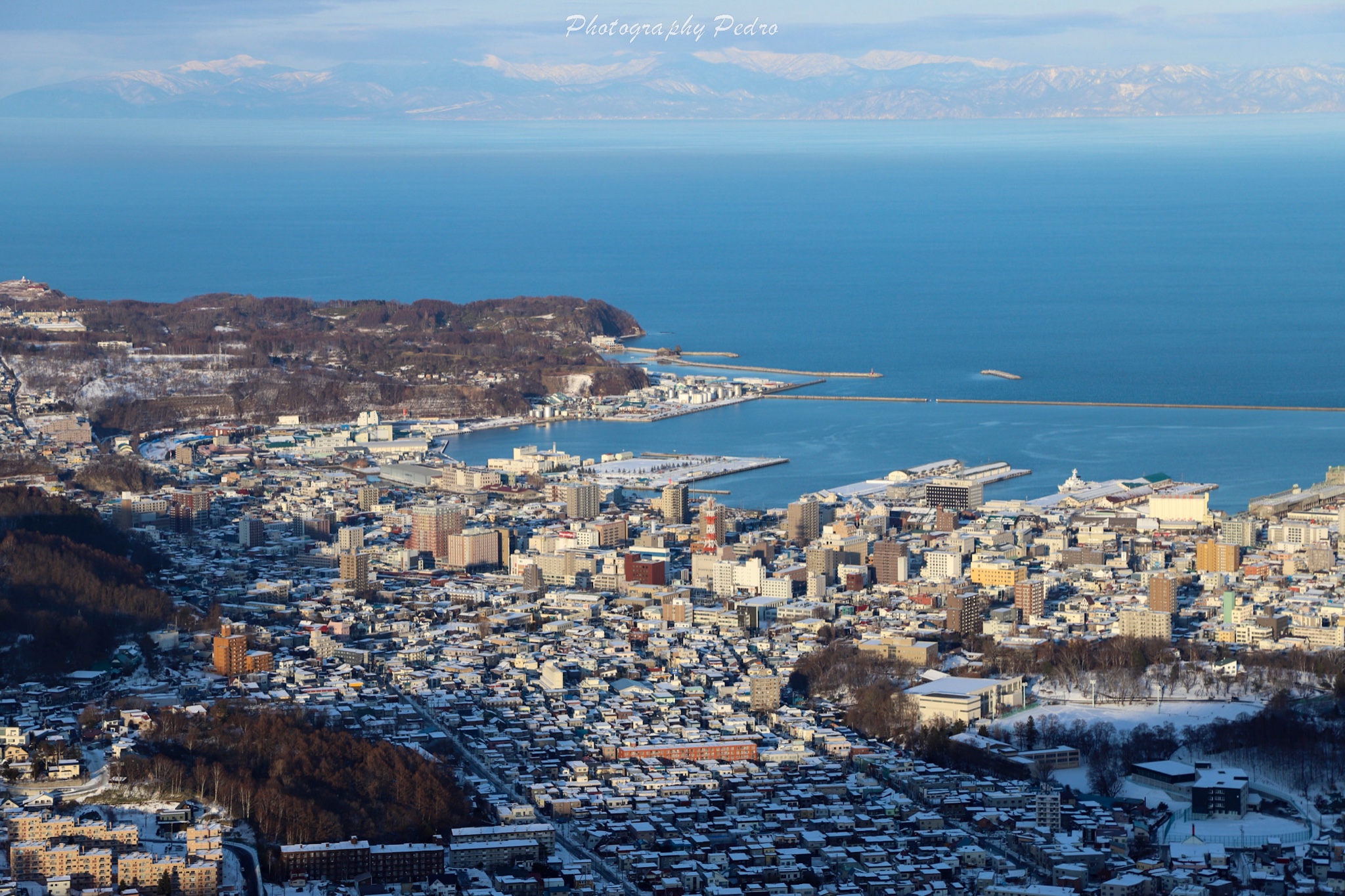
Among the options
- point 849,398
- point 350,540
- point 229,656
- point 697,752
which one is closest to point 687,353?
point 849,398

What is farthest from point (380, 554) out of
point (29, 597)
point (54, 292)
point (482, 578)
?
point (54, 292)

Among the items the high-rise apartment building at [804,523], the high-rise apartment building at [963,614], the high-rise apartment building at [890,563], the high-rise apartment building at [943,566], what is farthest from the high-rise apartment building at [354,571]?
the high-rise apartment building at [963,614]

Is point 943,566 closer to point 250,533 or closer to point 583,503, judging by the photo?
point 583,503

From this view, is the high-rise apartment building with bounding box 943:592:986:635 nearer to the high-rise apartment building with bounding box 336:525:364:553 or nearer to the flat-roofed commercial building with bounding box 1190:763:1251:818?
the flat-roofed commercial building with bounding box 1190:763:1251:818

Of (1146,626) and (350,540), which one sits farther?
(350,540)

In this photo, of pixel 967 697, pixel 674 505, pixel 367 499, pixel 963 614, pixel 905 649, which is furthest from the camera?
pixel 367 499

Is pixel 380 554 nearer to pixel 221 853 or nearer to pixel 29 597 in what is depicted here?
pixel 29 597

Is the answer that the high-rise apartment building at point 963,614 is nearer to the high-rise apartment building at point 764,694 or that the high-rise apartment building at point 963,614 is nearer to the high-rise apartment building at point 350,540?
the high-rise apartment building at point 764,694
